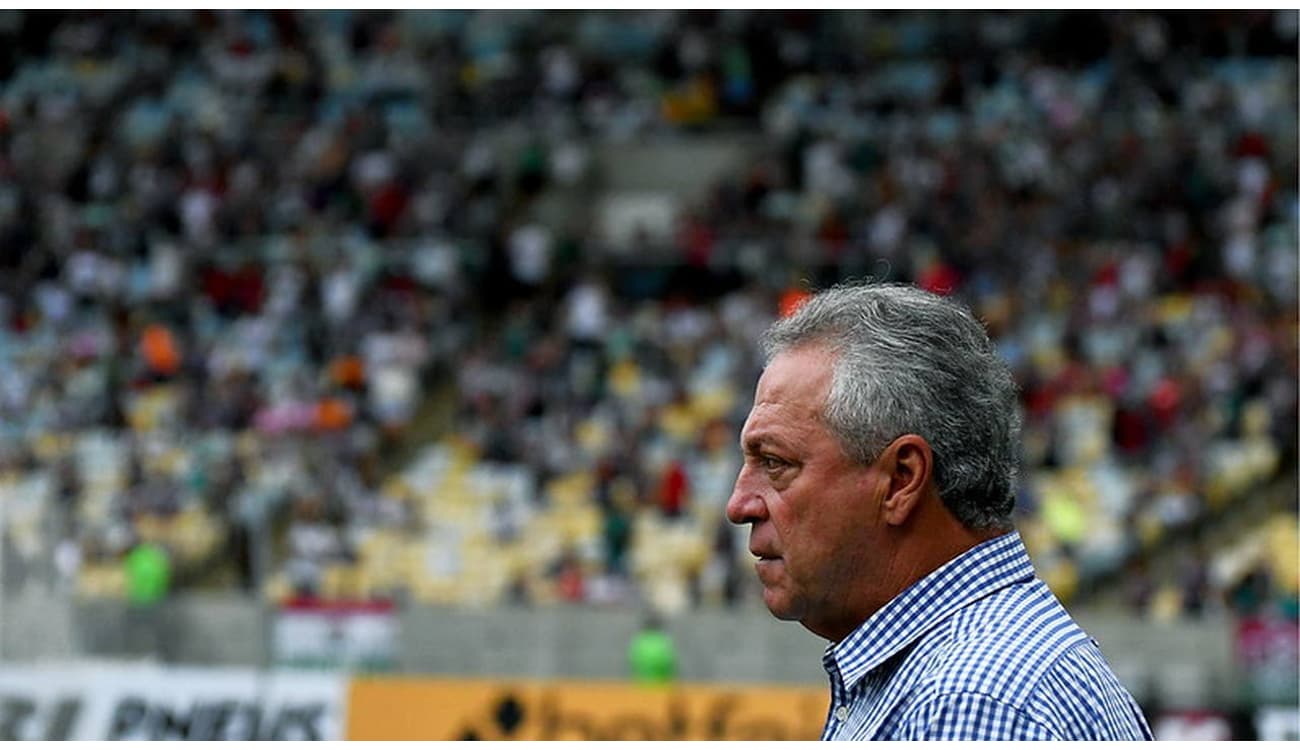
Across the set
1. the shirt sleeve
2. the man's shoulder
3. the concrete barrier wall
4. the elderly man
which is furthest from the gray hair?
the concrete barrier wall

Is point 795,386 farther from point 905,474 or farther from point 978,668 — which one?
point 978,668

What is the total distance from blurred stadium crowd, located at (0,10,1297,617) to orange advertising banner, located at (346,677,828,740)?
3.48 metres

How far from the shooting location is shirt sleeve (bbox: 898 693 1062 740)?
2.42 meters

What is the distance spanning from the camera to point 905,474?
2.75 m

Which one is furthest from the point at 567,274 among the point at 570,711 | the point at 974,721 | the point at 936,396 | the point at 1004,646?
the point at 974,721

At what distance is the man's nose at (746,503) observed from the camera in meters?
2.89

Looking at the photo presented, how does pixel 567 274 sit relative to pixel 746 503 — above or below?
above

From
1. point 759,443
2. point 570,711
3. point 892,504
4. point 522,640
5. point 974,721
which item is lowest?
point 974,721

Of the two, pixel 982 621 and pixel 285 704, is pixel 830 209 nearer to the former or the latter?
pixel 285 704

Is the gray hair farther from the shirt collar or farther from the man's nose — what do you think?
the man's nose

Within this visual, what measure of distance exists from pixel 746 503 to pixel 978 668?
504mm

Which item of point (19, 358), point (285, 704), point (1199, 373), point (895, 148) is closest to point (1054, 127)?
point (895, 148)

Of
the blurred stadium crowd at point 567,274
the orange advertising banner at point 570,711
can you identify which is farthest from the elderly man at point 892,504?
the blurred stadium crowd at point 567,274

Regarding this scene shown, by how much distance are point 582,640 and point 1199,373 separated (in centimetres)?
626
